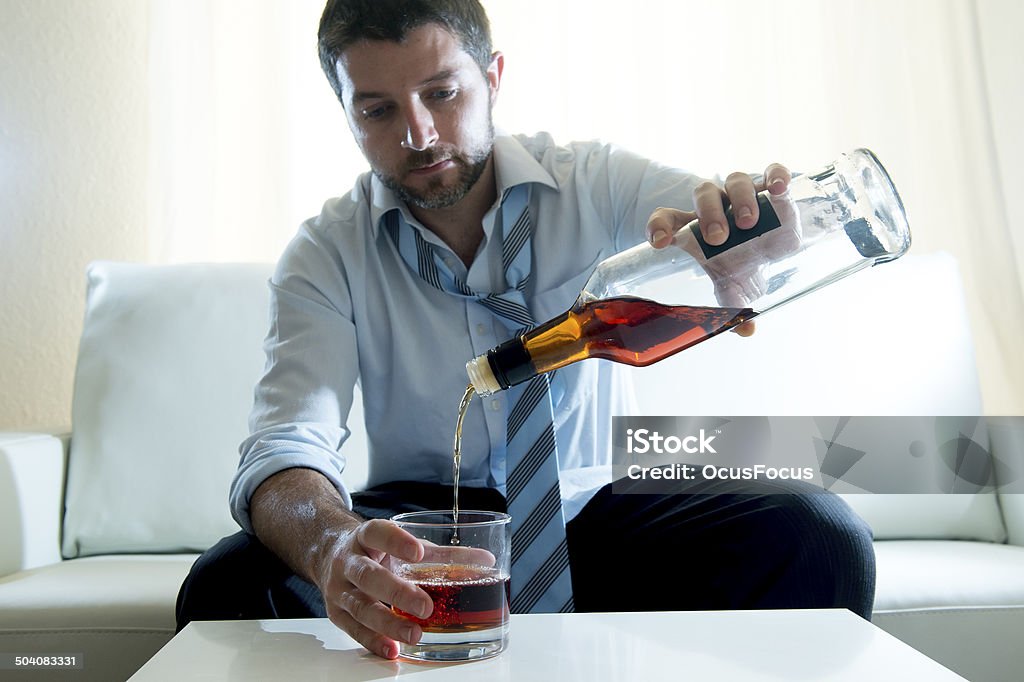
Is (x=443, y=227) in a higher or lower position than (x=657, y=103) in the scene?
lower

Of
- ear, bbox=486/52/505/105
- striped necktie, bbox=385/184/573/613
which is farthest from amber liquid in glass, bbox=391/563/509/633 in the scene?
ear, bbox=486/52/505/105

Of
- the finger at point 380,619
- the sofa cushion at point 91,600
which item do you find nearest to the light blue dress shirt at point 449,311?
the sofa cushion at point 91,600

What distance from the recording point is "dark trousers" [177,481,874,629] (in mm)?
1056

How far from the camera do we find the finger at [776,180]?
917 mm

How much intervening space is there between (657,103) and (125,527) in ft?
4.84

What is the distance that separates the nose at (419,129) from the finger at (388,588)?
76 centimetres

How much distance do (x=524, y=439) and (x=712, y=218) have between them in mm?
483

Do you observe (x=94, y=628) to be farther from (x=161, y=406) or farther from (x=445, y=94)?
(x=445, y=94)

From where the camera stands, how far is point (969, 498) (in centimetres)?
179

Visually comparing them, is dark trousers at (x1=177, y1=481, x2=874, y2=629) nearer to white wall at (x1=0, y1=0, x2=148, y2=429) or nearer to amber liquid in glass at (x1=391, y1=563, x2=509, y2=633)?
amber liquid in glass at (x1=391, y1=563, x2=509, y2=633)

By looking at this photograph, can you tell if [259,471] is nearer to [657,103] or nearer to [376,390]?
[376,390]

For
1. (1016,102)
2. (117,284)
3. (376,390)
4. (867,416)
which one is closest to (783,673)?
(376,390)

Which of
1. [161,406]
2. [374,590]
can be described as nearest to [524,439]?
[374,590]

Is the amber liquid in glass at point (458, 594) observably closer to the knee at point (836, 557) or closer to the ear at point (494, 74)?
the knee at point (836, 557)
